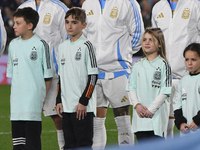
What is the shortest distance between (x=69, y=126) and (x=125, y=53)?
3.95ft

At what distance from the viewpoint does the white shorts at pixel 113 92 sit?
4078 mm

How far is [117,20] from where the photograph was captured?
13.6 feet

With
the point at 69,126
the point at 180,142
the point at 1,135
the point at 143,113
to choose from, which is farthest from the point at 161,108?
the point at 1,135

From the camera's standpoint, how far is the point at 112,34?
413 cm

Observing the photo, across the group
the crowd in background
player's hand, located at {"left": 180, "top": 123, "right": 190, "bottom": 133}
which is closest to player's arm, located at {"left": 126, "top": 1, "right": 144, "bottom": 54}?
player's hand, located at {"left": 180, "top": 123, "right": 190, "bottom": 133}

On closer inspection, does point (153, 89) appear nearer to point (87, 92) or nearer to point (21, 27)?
point (87, 92)

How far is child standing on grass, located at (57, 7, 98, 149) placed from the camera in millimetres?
3389

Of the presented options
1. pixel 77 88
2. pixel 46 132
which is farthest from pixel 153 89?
pixel 46 132

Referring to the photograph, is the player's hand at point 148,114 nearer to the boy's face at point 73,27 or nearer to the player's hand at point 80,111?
the player's hand at point 80,111

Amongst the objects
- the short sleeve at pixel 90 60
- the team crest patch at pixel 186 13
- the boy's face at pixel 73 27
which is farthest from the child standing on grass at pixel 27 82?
the team crest patch at pixel 186 13

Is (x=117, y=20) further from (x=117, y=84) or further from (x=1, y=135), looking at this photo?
(x=1, y=135)

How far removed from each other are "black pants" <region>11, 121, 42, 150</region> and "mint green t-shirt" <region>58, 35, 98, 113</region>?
1.16 ft

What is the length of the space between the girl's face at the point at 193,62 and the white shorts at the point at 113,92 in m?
1.00

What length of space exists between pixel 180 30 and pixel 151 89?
1.10 metres
